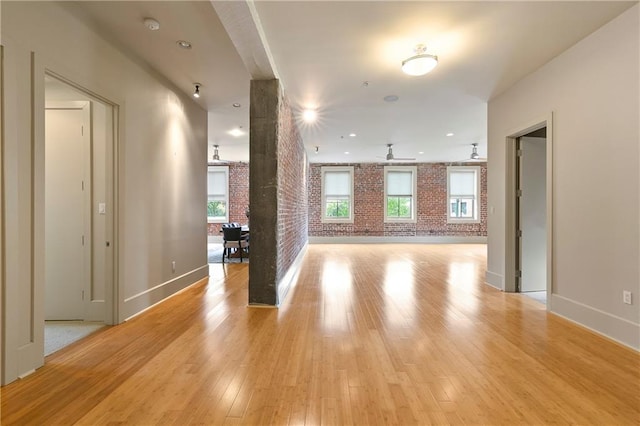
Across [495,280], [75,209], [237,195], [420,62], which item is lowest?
[495,280]

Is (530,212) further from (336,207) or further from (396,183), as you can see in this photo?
(336,207)

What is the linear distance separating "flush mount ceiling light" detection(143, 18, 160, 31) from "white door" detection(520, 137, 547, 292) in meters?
4.65

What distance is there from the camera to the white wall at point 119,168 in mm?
2043

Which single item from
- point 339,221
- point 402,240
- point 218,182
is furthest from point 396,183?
point 218,182

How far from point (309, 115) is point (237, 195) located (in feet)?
22.5

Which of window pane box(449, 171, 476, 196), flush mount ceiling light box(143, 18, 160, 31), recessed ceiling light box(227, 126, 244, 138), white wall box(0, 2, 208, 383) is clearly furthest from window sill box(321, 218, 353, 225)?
flush mount ceiling light box(143, 18, 160, 31)

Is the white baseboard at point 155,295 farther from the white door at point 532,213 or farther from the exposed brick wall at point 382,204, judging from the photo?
the exposed brick wall at point 382,204

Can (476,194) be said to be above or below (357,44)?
below

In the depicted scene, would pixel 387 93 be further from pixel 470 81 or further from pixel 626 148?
pixel 626 148

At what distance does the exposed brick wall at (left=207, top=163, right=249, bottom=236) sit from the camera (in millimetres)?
11508

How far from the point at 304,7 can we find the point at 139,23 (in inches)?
59.7

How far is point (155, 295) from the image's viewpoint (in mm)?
3732

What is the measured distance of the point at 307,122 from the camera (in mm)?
5895

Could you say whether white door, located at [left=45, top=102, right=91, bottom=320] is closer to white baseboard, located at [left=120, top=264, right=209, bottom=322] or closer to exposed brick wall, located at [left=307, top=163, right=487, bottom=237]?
white baseboard, located at [left=120, top=264, right=209, bottom=322]
